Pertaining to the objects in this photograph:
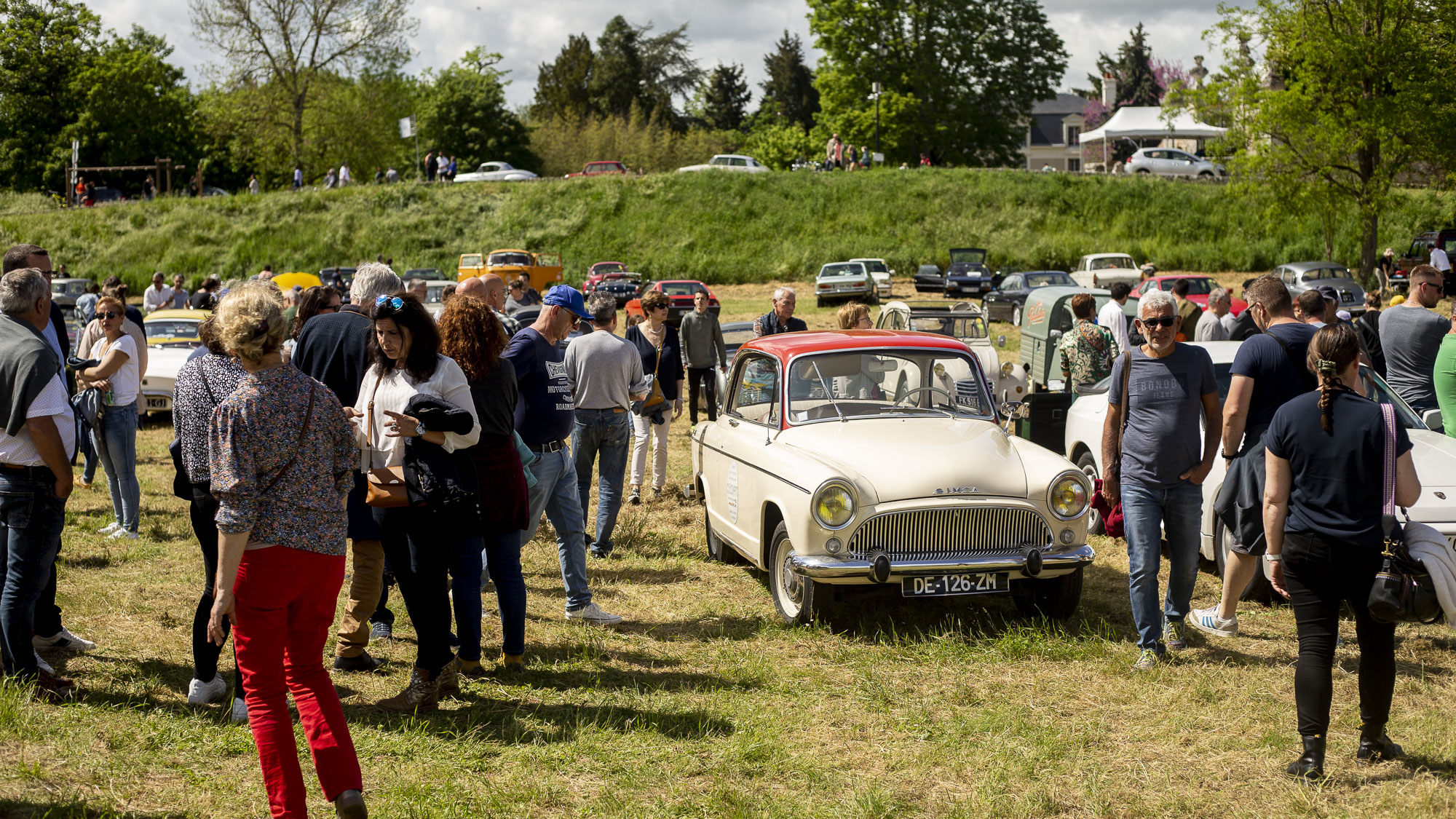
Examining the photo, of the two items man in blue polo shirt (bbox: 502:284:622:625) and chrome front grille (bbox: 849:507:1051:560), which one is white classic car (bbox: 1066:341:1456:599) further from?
man in blue polo shirt (bbox: 502:284:622:625)

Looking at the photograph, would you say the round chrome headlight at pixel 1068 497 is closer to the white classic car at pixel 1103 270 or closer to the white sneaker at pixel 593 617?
the white sneaker at pixel 593 617

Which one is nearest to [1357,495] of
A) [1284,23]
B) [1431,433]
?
[1431,433]

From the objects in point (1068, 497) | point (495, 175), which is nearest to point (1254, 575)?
point (1068, 497)

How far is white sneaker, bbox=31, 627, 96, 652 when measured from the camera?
19.8ft

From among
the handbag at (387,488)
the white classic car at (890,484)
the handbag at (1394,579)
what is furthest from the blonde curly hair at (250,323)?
the handbag at (1394,579)

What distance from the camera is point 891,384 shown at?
768cm

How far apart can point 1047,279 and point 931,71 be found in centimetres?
2908

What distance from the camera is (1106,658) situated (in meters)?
6.04

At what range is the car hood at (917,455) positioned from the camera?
637cm

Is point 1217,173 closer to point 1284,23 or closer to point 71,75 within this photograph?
point 1284,23

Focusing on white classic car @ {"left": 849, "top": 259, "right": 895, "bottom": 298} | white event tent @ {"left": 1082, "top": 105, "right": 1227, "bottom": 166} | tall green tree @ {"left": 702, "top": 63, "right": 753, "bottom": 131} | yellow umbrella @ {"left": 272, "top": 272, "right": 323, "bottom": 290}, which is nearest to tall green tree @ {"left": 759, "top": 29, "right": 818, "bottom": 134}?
tall green tree @ {"left": 702, "top": 63, "right": 753, "bottom": 131}

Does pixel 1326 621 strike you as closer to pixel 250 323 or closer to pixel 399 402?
pixel 399 402

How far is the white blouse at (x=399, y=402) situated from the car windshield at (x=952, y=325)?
8.65m

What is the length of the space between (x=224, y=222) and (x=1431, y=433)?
1821 inches
